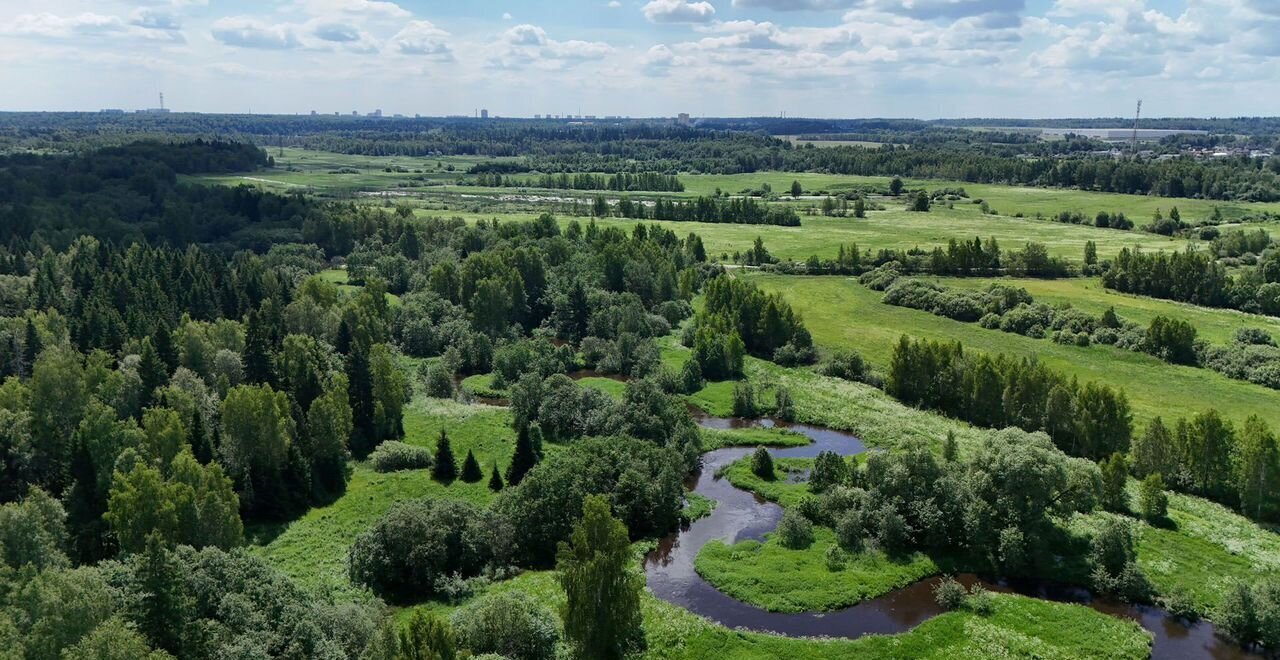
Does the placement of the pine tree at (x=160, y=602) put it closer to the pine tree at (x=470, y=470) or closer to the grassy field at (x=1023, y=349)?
the pine tree at (x=470, y=470)

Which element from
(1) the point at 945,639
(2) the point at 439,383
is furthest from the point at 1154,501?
(2) the point at 439,383

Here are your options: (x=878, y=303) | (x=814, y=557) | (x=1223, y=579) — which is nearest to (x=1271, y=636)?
(x=1223, y=579)

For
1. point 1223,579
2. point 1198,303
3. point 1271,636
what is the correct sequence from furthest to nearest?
point 1198,303
point 1223,579
point 1271,636

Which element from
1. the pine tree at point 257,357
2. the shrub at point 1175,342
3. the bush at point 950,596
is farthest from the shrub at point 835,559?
the shrub at point 1175,342

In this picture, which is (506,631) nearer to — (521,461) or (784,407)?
(521,461)

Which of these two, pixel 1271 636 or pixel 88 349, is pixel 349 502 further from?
pixel 1271 636

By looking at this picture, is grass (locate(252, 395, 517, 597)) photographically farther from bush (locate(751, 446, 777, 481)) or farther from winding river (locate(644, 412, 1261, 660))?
bush (locate(751, 446, 777, 481))
